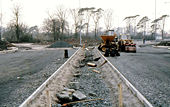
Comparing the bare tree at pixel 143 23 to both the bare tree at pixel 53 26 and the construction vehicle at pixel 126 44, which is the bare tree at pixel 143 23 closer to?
the bare tree at pixel 53 26

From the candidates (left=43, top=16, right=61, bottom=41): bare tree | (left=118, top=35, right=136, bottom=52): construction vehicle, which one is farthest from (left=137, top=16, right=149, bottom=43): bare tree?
(left=118, top=35, right=136, bottom=52): construction vehicle

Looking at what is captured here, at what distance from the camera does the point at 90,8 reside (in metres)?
64.2

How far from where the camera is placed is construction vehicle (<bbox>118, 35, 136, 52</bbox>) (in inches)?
823

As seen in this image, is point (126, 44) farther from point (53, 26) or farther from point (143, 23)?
point (143, 23)

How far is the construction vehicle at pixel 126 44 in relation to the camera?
20.9 meters

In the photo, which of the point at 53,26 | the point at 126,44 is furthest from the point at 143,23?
the point at 126,44

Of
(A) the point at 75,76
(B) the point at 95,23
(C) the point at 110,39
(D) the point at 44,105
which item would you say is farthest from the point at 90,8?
(D) the point at 44,105

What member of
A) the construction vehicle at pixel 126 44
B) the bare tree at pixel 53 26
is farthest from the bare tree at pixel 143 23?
the construction vehicle at pixel 126 44

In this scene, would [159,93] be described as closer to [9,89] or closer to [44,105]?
[44,105]

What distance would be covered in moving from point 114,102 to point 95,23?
65.6 metres

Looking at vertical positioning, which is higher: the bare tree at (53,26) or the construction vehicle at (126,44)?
the bare tree at (53,26)

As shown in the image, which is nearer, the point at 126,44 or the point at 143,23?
the point at 126,44

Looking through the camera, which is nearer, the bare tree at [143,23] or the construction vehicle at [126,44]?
the construction vehicle at [126,44]

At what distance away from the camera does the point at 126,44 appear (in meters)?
21.4
